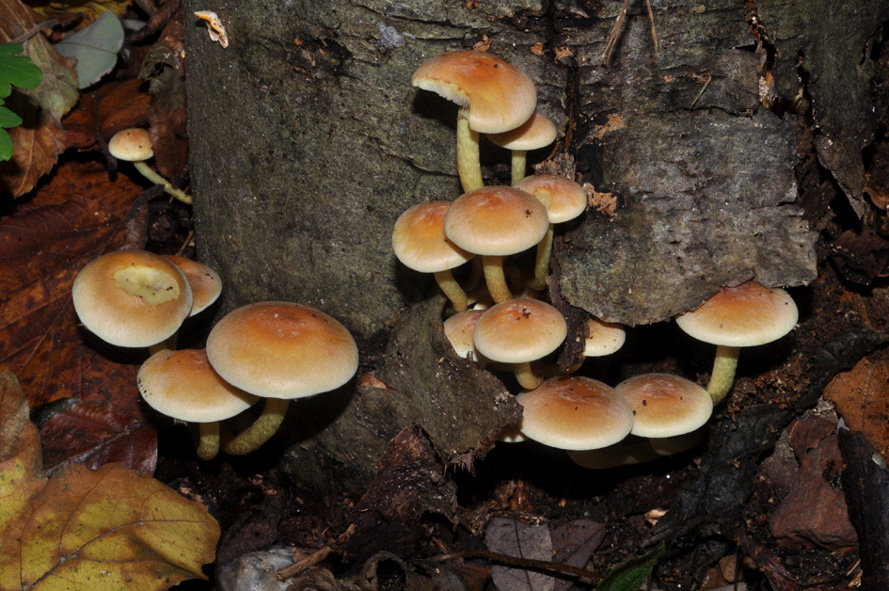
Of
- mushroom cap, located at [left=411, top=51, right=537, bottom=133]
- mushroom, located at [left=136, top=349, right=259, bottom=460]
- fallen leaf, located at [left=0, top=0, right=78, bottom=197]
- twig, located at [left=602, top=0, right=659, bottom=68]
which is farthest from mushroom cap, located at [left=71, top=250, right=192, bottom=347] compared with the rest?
twig, located at [left=602, top=0, right=659, bottom=68]

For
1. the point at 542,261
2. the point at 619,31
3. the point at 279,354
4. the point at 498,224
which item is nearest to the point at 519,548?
the point at 542,261

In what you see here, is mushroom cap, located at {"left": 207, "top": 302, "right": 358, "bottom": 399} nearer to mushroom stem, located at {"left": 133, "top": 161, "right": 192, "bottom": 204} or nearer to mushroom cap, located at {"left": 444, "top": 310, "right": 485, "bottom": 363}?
mushroom cap, located at {"left": 444, "top": 310, "right": 485, "bottom": 363}

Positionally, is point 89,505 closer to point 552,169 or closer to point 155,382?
point 155,382

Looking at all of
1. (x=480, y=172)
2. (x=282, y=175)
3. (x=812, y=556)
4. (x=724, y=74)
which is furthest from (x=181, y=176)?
(x=812, y=556)

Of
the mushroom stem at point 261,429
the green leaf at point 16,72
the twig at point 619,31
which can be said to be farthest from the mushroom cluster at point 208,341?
the twig at point 619,31

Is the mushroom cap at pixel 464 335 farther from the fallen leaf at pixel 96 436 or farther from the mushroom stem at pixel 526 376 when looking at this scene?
the fallen leaf at pixel 96 436

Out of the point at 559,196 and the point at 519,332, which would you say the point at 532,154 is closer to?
the point at 559,196
